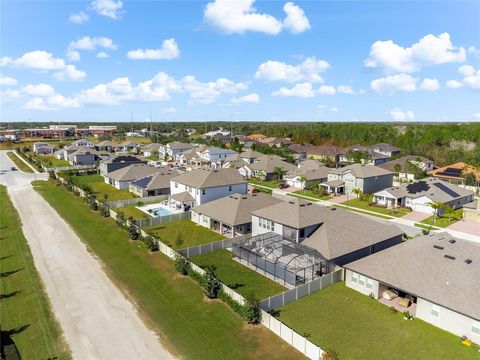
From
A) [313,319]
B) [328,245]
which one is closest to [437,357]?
[313,319]

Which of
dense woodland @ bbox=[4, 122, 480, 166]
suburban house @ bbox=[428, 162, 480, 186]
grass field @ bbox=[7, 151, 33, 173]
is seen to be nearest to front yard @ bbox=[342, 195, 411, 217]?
suburban house @ bbox=[428, 162, 480, 186]

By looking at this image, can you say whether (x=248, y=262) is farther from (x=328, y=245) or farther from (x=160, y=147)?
(x=160, y=147)

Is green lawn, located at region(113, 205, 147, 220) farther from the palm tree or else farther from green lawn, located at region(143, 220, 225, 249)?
the palm tree

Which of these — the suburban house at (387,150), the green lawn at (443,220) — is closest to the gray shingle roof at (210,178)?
the green lawn at (443,220)

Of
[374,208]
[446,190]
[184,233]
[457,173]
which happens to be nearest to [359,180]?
[374,208]

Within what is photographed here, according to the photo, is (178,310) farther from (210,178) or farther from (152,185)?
(152,185)

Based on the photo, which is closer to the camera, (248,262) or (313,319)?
(313,319)
